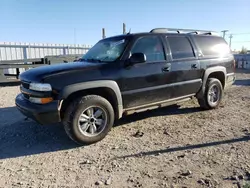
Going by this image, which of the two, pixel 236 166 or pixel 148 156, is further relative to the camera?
pixel 148 156

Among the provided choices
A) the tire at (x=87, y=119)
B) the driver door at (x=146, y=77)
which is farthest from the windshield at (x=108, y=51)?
the tire at (x=87, y=119)

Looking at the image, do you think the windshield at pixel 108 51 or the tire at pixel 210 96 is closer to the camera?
the windshield at pixel 108 51

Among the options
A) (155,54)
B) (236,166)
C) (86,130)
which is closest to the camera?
(236,166)

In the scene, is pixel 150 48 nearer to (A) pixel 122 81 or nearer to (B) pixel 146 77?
(B) pixel 146 77

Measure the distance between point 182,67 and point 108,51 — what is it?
169 centimetres

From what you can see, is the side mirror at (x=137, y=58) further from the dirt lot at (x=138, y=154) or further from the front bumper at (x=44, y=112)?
the front bumper at (x=44, y=112)

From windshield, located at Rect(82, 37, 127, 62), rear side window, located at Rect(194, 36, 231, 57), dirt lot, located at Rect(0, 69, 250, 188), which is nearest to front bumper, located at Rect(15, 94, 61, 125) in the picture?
dirt lot, located at Rect(0, 69, 250, 188)

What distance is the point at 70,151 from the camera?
12.3 feet

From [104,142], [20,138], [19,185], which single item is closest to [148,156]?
[104,142]

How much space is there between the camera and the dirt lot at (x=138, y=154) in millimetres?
2893

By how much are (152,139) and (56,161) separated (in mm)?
1712

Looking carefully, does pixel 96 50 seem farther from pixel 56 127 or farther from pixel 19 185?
pixel 19 185

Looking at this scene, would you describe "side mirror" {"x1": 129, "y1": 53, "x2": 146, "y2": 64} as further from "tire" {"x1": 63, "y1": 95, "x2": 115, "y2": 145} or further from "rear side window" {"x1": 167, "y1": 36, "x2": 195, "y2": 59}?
"rear side window" {"x1": 167, "y1": 36, "x2": 195, "y2": 59}

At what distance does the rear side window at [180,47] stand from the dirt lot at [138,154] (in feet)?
4.81
